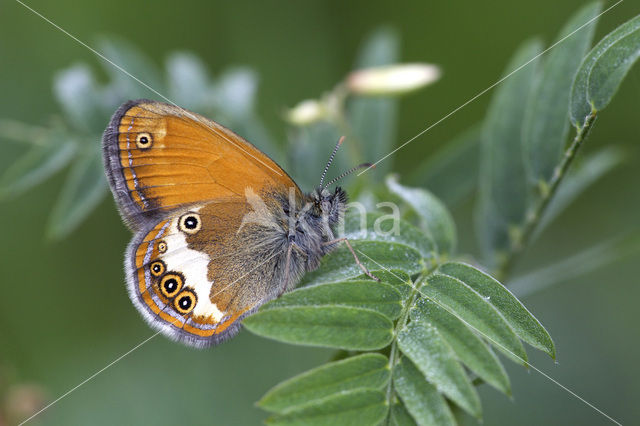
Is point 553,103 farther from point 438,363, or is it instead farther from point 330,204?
point 438,363

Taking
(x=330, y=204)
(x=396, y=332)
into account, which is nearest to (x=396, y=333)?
(x=396, y=332)

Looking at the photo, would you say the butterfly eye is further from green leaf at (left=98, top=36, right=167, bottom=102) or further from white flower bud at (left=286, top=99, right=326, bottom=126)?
green leaf at (left=98, top=36, right=167, bottom=102)

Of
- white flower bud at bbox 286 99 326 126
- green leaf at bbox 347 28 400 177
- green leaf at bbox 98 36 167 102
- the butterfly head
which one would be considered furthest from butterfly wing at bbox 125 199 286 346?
green leaf at bbox 98 36 167 102

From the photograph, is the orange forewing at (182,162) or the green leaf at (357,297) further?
the orange forewing at (182,162)

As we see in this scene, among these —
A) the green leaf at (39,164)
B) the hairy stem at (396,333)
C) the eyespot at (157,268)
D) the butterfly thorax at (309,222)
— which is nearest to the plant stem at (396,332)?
the hairy stem at (396,333)

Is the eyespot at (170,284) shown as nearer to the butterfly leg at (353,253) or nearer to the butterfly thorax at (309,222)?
the butterfly thorax at (309,222)
